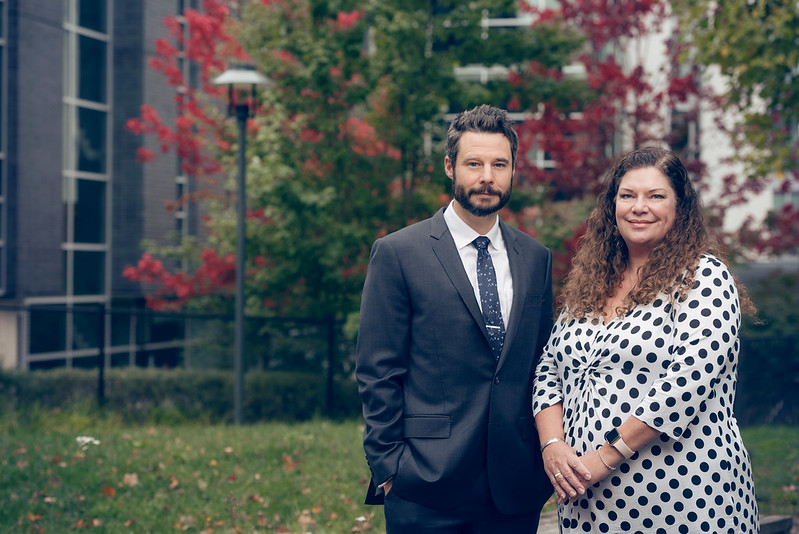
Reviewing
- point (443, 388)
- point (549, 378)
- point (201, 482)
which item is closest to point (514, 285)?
point (549, 378)

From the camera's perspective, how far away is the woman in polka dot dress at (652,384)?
2.57m

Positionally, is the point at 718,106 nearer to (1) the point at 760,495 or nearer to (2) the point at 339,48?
(2) the point at 339,48

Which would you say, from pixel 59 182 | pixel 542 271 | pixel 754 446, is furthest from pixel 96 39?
pixel 542 271

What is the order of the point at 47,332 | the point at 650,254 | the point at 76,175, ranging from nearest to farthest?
1. the point at 650,254
2. the point at 47,332
3. the point at 76,175

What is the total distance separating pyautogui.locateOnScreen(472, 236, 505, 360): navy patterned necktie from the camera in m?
2.93

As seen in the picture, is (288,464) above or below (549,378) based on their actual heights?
below

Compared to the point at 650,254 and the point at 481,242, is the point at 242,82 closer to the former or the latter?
the point at 481,242

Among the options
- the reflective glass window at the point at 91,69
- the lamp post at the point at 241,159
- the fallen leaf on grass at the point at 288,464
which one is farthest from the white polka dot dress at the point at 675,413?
the reflective glass window at the point at 91,69

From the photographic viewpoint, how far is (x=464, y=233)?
308cm

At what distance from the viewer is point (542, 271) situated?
3.12 m

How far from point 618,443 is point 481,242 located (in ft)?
3.06

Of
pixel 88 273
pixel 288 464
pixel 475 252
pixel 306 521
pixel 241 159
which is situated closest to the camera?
pixel 475 252

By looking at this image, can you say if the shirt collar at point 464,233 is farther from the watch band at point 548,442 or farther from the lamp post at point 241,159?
the lamp post at point 241,159

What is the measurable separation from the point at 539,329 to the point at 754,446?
6.35 m
